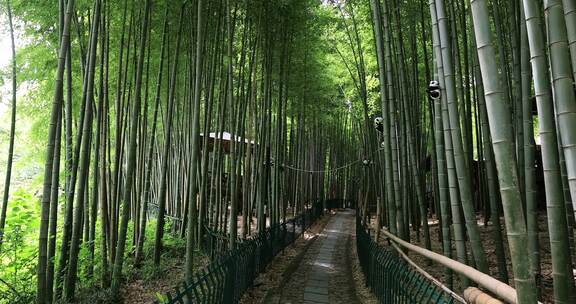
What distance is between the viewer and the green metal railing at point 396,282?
2.34 m

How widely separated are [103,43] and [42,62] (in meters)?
1.55

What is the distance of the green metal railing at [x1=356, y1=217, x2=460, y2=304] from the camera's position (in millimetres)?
2342

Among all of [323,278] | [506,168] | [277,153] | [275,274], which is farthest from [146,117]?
[506,168]

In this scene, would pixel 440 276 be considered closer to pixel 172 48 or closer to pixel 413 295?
pixel 413 295

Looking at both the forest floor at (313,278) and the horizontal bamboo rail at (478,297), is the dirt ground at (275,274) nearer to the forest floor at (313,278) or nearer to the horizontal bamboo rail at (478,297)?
the forest floor at (313,278)

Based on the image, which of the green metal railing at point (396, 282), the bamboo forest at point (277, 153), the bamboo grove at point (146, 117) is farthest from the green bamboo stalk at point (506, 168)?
the bamboo grove at point (146, 117)

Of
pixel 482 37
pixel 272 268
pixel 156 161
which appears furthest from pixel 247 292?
pixel 156 161

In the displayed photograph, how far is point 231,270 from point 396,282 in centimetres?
131

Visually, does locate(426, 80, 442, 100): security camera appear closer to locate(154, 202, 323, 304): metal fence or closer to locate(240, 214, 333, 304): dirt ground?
locate(154, 202, 323, 304): metal fence

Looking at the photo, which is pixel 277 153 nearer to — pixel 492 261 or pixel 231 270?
pixel 492 261

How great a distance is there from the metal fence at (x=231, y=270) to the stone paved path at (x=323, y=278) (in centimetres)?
45

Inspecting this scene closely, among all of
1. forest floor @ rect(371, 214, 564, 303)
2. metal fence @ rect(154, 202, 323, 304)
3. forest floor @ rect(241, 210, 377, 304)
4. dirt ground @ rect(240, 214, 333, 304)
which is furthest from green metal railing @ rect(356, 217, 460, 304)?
metal fence @ rect(154, 202, 323, 304)

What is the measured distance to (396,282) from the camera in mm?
3025

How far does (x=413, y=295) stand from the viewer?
2.59m
